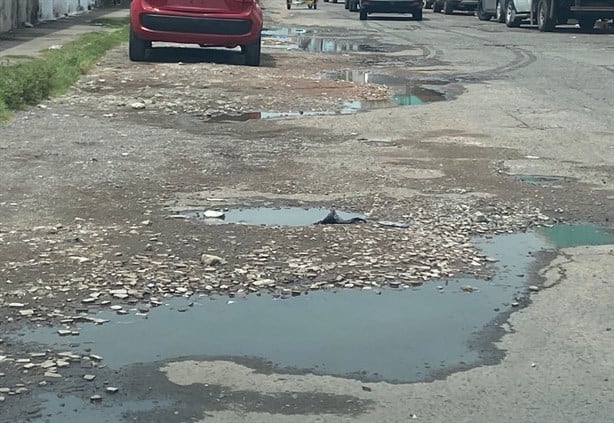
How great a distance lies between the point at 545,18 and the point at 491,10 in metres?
7.45

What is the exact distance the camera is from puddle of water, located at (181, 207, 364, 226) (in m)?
7.29

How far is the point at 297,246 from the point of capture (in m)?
6.66

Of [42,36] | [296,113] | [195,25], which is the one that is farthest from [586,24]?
[296,113]

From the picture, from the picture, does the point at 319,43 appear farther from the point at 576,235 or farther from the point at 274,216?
the point at 576,235

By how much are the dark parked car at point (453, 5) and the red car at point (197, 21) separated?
26.2m

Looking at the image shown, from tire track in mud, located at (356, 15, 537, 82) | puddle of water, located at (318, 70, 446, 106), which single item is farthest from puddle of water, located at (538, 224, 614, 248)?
tire track in mud, located at (356, 15, 537, 82)

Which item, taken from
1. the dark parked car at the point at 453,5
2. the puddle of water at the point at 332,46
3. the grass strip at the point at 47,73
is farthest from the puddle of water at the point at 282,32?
the dark parked car at the point at 453,5

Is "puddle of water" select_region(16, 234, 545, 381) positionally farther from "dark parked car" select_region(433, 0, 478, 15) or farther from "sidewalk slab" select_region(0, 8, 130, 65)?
"dark parked car" select_region(433, 0, 478, 15)

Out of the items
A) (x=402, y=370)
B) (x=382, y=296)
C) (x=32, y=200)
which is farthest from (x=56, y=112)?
(x=402, y=370)

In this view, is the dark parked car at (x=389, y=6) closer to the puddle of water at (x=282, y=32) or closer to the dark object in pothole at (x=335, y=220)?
the puddle of water at (x=282, y=32)

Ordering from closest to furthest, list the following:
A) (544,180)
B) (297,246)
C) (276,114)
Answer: (297,246), (544,180), (276,114)

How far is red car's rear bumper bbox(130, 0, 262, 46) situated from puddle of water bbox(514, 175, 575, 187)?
861cm

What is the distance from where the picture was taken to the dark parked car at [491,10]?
3609 cm

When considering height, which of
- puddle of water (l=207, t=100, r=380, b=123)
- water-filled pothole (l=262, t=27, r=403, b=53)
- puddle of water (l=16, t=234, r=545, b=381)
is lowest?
water-filled pothole (l=262, t=27, r=403, b=53)
